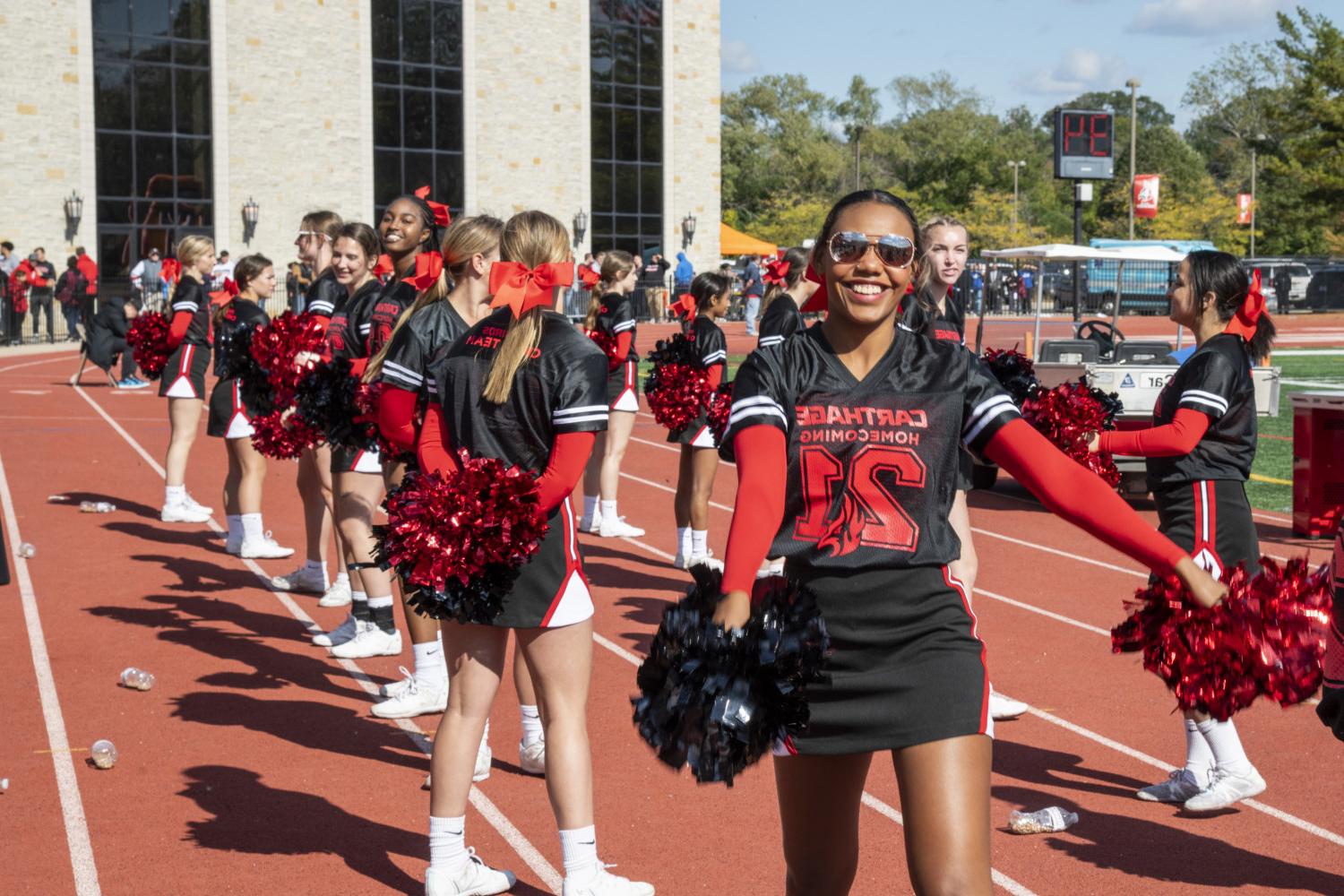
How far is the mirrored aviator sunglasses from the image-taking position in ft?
10.8

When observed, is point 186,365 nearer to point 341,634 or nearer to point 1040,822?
point 341,634

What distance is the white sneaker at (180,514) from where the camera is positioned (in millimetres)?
11758

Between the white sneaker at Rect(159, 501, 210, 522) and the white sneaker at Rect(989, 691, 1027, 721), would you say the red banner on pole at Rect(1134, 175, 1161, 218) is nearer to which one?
the white sneaker at Rect(159, 501, 210, 522)

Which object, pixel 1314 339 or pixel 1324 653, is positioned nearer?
pixel 1324 653

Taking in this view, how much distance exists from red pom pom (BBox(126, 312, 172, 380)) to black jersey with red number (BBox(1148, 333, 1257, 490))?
25.7ft

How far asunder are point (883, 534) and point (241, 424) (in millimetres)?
7413

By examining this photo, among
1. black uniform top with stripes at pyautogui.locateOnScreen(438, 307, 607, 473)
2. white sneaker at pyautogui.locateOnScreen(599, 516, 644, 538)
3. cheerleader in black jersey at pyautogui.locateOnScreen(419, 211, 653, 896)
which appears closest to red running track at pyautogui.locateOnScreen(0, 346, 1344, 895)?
cheerleader in black jersey at pyautogui.locateOnScreen(419, 211, 653, 896)

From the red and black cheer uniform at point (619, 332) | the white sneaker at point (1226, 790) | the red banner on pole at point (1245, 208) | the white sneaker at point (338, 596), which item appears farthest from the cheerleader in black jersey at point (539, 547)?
the red banner on pole at point (1245, 208)

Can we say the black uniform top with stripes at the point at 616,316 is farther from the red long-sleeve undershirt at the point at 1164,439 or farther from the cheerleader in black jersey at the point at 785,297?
the red long-sleeve undershirt at the point at 1164,439

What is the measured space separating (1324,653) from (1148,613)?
1.18 ft

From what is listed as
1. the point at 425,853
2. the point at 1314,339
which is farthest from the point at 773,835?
the point at 1314,339

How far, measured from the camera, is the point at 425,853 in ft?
16.5

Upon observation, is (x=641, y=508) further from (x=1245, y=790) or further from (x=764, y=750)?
(x=764, y=750)

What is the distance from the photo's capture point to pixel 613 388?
10.7m
